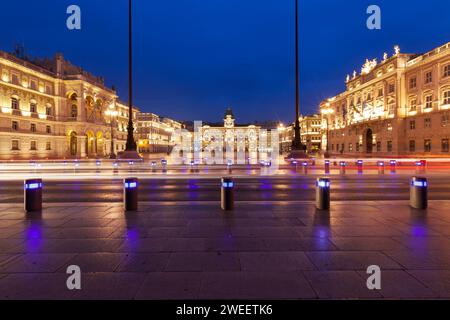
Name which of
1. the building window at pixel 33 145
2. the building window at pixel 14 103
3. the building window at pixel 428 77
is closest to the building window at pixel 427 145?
the building window at pixel 428 77

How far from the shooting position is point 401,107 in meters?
59.0

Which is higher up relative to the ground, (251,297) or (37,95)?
(37,95)

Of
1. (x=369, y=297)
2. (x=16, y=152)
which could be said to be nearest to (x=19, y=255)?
(x=369, y=297)

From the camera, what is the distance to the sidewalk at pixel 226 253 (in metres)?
4.27

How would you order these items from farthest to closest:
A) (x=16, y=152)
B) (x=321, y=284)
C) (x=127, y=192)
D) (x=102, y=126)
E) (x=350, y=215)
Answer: (x=102, y=126) → (x=16, y=152) → (x=127, y=192) → (x=350, y=215) → (x=321, y=284)

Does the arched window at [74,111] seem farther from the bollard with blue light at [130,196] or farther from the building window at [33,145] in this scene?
the bollard with blue light at [130,196]

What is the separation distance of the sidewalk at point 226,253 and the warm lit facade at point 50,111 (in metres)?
44.8

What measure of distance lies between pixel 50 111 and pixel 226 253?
224 feet

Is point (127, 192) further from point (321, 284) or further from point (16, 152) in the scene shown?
point (16, 152)

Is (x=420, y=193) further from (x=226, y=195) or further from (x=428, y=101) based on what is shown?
(x=428, y=101)

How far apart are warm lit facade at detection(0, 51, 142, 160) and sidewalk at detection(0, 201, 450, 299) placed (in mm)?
44840

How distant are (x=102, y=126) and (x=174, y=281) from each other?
7609 centimetres

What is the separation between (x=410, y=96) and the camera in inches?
2258

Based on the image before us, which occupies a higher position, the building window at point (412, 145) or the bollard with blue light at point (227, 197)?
the building window at point (412, 145)
